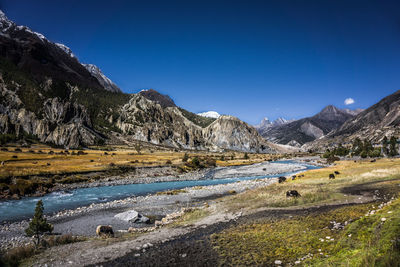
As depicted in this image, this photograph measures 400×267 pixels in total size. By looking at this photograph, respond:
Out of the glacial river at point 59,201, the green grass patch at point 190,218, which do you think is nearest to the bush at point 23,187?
the glacial river at point 59,201

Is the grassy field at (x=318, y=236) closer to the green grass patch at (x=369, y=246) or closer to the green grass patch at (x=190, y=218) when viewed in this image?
the green grass patch at (x=369, y=246)

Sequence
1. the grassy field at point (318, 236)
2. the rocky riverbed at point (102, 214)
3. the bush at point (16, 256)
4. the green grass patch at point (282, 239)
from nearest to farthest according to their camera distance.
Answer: the grassy field at point (318, 236), the green grass patch at point (282, 239), the bush at point (16, 256), the rocky riverbed at point (102, 214)

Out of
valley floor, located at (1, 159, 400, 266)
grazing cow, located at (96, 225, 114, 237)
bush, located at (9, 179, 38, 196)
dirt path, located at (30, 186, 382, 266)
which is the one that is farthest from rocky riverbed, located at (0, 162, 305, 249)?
bush, located at (9, 179, 38, 196)

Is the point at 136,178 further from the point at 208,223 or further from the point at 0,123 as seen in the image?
the point at 0,123

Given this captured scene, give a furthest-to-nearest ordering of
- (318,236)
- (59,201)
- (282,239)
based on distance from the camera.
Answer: (59,201)
(282,239)
(318,236)

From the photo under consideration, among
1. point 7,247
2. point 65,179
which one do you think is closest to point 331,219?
point 7,247

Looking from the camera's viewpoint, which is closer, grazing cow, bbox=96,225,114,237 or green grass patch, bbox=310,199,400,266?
green grass patch, bbox=310,199,400,266

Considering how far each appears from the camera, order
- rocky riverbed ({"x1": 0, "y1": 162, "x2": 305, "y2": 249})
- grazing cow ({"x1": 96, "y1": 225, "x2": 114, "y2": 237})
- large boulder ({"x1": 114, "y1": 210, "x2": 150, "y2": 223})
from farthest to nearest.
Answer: large boulder ({"x1": 114, "y1": 210, "x2": 150, "y2": 223}), rocky riverbed ({"x1": 0, "y1": 162, "x2": 305, "y2": 249}), grazing cow ({"x1": 96, "y1": 225, "x2": 114, "y2": 237})

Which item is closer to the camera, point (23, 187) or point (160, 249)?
point (160, 249)

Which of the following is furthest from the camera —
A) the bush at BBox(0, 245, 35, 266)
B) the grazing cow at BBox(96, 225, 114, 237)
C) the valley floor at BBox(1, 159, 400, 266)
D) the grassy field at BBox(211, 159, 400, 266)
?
the grazing cow at BBox(96, 225, 114, 237)

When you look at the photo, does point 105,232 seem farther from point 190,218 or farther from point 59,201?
point 59,201

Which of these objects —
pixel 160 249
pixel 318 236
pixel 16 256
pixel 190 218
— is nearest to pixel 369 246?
pixel 318 236

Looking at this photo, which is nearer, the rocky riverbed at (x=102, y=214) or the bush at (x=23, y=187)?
the rocky riverbed at (x=102, y=214)

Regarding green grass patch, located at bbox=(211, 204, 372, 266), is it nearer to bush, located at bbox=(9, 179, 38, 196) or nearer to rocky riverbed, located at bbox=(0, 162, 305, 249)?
rocky riverbed, located at bbox=(0, 162, 305, 249)
